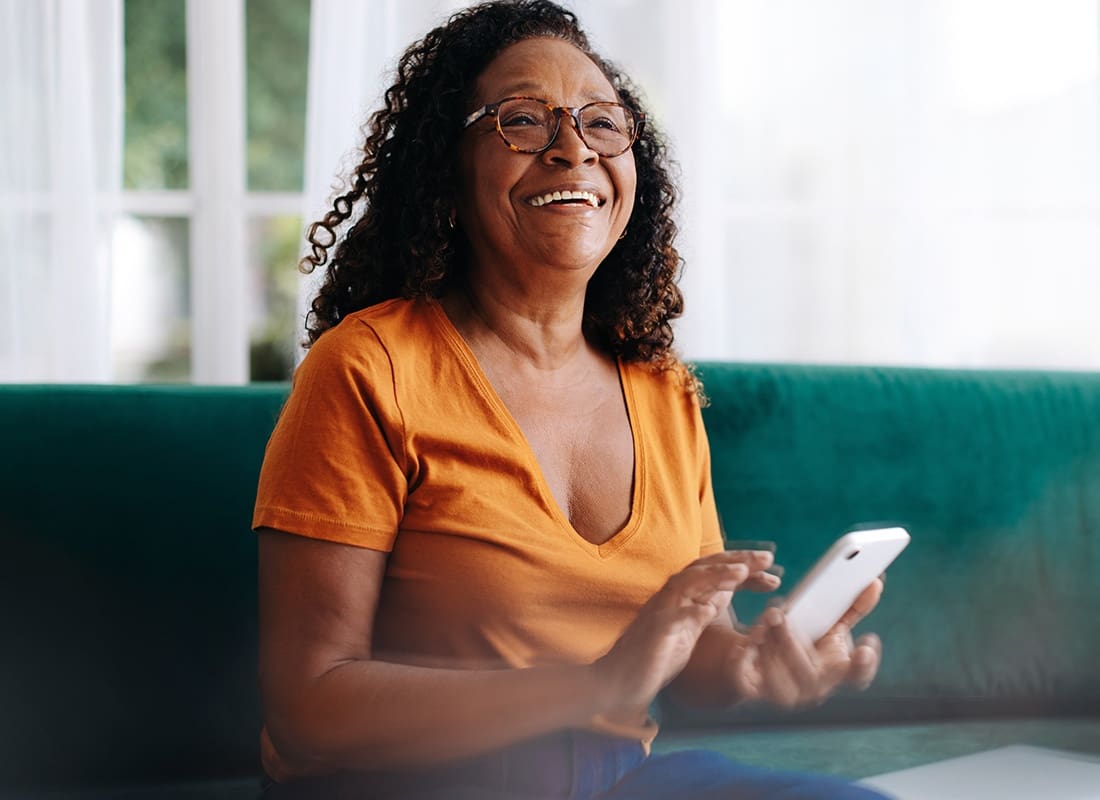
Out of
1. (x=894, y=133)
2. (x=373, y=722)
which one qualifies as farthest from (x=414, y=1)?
(x=373, y=722)

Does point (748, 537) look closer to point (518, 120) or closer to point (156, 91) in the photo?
point (518, 120)

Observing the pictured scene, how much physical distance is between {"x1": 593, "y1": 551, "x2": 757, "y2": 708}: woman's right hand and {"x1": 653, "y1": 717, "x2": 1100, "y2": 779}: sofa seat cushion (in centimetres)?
54

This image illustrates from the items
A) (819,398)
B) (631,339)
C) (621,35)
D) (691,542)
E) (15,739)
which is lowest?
(15,739)

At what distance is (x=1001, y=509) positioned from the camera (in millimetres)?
1700

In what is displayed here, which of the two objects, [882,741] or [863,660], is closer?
[863,660]

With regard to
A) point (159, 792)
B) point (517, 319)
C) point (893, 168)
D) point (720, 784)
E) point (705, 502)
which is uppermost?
point (893, 168)

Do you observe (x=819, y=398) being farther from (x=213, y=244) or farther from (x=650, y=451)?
(x=213, y=244)

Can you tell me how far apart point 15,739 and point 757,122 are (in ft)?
6.06

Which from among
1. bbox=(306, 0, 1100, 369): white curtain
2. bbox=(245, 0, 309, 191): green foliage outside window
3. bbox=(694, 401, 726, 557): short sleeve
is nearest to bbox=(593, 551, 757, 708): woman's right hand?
bbox=(694, 401, 726, 557): short sleeve

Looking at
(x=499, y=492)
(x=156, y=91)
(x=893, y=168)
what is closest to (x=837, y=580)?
(x=499, y=492)

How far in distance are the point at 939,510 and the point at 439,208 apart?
99 cm

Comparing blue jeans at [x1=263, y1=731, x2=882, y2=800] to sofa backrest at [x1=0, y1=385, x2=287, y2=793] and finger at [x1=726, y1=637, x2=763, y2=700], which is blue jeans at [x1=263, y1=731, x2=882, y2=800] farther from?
sofa backrest at [x1=0, y1=385, x2=287, y2=793]

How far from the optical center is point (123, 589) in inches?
55.8

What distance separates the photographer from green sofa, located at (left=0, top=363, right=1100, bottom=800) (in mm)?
1402
